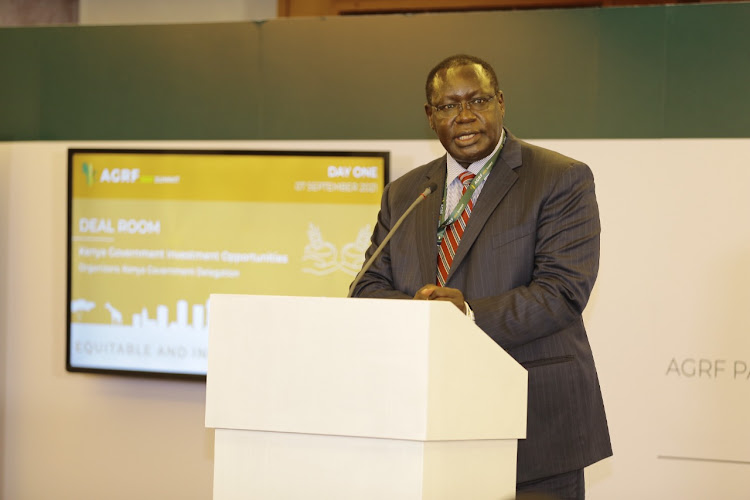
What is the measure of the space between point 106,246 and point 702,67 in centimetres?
294

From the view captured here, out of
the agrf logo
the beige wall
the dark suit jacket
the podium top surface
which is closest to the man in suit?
the dark suit jacket

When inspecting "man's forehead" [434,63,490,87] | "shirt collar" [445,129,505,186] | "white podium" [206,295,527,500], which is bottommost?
"white podium" [206,295,527,500]

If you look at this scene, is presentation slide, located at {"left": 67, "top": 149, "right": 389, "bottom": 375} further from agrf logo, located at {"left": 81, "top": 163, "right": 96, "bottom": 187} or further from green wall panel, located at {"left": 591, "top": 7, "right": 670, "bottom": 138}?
green wall panel, located at {"left": 591, "top": 7, "right": 670, "bottom": 138}

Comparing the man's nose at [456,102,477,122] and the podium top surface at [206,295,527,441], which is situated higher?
the man's nose at [456,102,477,122]

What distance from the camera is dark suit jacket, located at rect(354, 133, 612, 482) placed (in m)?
2.32

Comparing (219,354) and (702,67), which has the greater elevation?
(702,67)

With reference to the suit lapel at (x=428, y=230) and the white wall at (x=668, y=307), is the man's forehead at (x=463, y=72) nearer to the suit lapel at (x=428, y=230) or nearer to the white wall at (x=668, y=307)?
the suit lapel at (x=428, y=230)

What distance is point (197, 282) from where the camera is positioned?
4.52 meters

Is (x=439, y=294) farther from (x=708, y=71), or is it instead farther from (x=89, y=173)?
(x=89, y=173)

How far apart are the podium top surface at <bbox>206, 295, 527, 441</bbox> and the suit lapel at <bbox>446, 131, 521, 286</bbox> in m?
0.52

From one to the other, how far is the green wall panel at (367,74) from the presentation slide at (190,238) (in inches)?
8.4

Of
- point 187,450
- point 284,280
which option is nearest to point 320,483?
point 284,280

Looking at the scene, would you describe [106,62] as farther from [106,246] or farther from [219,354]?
[219,354]

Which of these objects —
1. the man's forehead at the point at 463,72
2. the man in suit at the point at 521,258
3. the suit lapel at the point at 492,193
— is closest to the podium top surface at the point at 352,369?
the man in suit at the point at 521,258
